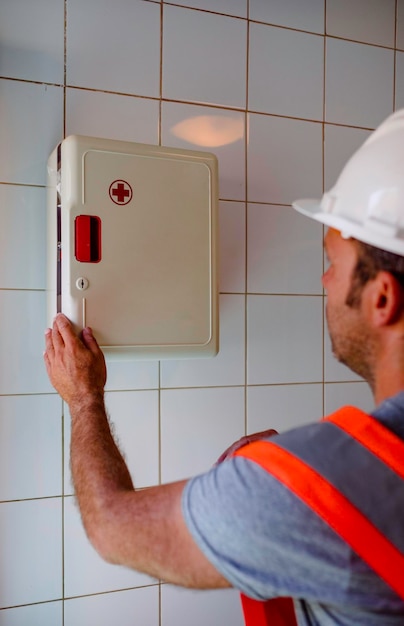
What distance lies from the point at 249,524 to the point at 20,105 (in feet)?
3.40

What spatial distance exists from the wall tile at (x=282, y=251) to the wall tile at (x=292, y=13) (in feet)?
1.59

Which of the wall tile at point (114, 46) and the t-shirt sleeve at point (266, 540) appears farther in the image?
the wall tile at point (114, 46)

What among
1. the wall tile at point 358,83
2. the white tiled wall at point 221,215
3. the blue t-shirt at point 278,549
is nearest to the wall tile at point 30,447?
the white tiled wall at point 221,215

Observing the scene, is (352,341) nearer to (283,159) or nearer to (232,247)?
(232,247)

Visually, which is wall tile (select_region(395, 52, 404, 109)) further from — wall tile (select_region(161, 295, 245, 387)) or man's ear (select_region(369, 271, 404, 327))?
man's ear (select_region(369, 271, 404, 327))

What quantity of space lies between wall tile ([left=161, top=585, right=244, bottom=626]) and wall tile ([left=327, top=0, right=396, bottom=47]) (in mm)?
1511

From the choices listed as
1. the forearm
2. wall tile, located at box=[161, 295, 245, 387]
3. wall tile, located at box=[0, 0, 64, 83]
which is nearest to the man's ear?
the forearm

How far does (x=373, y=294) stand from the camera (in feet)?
2.49

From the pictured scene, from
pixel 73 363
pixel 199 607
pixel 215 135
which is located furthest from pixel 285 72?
pixel 199 607

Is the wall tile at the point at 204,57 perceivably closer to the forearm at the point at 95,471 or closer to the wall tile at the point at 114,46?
the wall tile at the point at 114,46

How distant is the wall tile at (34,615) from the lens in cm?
124

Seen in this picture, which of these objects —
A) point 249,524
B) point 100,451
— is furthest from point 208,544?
point 100,451

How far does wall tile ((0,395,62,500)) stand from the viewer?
1241mm

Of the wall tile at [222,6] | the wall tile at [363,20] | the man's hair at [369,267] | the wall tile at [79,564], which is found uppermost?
the wall tile at [363,20]
